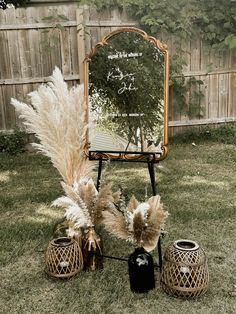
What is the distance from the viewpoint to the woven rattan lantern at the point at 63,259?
2512 mm

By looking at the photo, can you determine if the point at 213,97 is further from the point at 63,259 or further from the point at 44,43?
the point at 63,259

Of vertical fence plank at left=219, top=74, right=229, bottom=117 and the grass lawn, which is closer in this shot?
the grass lawn

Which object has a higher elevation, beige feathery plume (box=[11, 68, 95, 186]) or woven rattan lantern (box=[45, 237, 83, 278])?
beige feathery plume (box=[11, 68, 95, 186])

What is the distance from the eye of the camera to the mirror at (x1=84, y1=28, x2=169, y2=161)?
267 centimetres

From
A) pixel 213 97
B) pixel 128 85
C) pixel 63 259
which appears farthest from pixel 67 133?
pixel 213 97

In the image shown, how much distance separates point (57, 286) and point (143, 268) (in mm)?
559

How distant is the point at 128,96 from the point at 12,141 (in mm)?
3278

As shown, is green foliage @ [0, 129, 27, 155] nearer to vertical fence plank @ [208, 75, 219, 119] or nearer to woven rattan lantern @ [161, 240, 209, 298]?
vertical fence plank @ [208, 75, 219, 119]

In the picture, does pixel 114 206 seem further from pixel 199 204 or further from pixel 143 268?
pixel 199 204

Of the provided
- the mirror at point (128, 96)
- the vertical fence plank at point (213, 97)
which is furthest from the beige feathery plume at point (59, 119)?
the vertical fence plank at point (213, 97)

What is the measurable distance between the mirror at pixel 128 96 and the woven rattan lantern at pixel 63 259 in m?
0.67

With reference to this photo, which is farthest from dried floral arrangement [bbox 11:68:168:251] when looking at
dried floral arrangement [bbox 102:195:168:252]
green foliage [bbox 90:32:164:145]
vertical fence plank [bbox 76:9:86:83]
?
vertical fence plank [bbox 76:9:86:83]

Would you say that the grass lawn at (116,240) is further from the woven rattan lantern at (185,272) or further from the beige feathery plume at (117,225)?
the beige feathery plume at (117,225)

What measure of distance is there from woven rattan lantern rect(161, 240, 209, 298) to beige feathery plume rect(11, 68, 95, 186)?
903 millimetres
